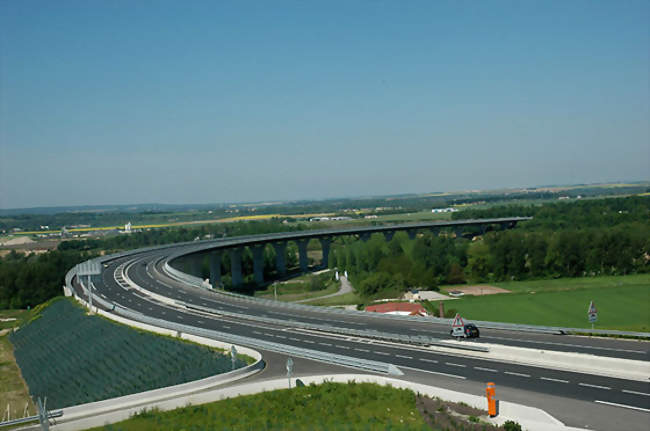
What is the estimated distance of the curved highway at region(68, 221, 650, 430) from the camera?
74.5ft

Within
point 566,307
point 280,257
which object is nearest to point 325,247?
point 280,257

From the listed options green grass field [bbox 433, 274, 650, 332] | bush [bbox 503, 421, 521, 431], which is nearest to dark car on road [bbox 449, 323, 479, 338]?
bush [bbox 503, 421, 521, 431]

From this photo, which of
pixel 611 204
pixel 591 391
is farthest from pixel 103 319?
pixel 611 204

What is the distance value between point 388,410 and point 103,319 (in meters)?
38.5

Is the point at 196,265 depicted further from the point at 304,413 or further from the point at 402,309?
the point at 304,413

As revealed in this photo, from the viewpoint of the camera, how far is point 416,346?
3372cm

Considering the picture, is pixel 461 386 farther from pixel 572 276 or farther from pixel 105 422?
pixel 572 276

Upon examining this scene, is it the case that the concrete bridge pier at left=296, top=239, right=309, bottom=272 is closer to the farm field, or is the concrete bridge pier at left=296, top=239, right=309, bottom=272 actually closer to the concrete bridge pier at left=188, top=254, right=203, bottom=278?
the concrete bridge pier at left=188, top=254, right=203, bottom=278

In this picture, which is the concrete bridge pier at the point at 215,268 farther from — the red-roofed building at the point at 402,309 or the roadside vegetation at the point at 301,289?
the red-roofed building at the point at 402,309

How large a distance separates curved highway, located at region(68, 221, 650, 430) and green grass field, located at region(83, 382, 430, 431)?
4966mm

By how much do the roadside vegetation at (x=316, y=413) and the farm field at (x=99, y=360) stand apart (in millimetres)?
5443

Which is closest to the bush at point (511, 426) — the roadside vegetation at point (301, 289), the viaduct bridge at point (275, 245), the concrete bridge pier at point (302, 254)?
the roadside vegetation at point (301, 289)

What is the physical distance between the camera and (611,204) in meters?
179

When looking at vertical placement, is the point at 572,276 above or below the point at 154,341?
below
